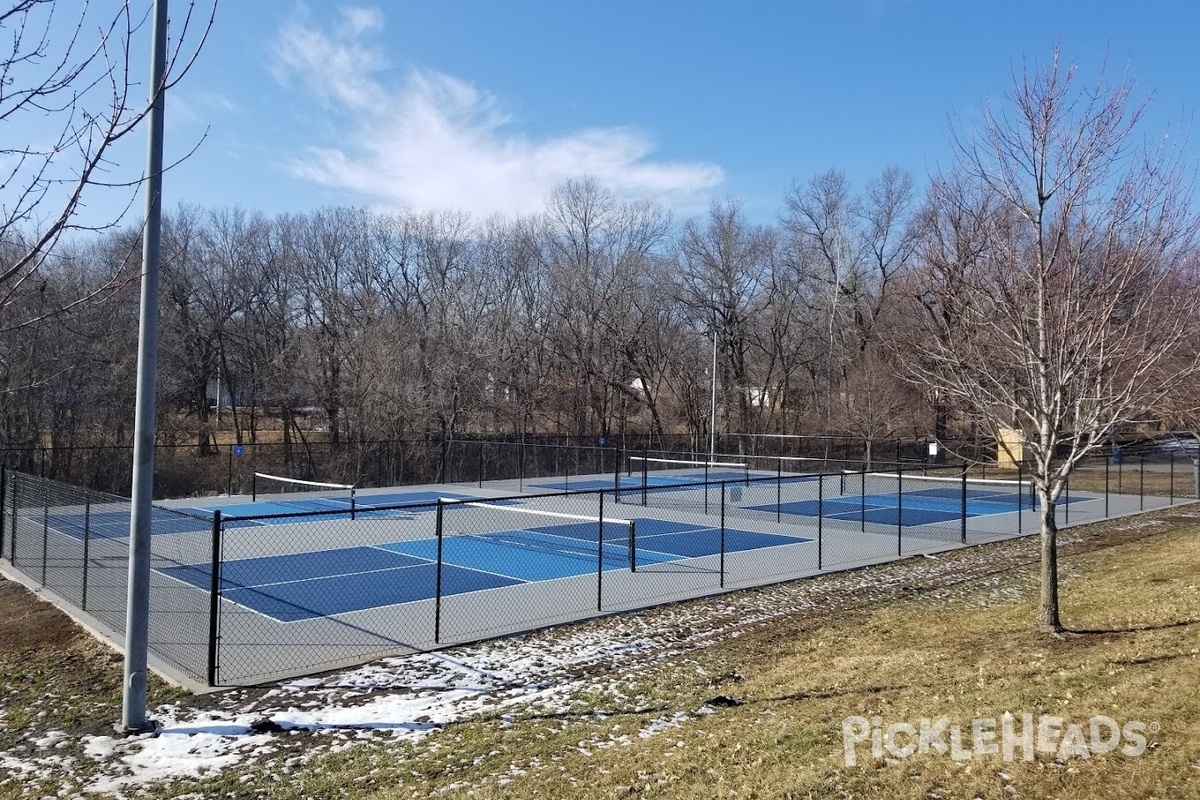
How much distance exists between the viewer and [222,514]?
53.6ft

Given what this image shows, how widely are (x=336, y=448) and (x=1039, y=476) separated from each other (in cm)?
3000

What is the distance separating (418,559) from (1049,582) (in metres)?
11.3

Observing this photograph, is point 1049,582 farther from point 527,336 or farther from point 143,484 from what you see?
point 527,336

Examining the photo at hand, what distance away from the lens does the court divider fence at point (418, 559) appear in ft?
33.5

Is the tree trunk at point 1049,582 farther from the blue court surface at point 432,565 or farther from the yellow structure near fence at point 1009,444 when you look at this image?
the blue court surface at point 432,565

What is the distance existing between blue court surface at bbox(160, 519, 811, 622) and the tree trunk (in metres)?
7.59

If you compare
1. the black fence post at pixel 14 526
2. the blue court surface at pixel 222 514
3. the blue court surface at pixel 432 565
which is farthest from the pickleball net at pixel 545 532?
the black fence post at pixel 14 526

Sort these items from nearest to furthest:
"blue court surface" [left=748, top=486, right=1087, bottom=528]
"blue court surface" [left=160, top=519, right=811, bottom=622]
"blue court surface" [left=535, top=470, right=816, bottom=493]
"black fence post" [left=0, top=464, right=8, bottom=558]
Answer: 1. "blue court surface" [left=160, top=519, right=811, bottom=622]
2. "black fence post" [left=0, top=464, right=8, bottom=558]
3. "blue court surface" [left=748, top=486, right=1087, bottom=528]
4. "blue court surface" [left=535, top=470, right=816, bottom=493]

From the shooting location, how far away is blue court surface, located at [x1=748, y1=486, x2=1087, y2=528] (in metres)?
23.3

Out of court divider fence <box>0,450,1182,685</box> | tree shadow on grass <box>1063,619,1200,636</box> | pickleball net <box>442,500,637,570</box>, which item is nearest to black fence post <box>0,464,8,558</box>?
court divider fence <box>0,450,1182,685</box>

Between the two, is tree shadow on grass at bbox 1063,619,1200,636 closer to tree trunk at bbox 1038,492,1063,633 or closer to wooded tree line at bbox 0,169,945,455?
tree trunk at bbox 1038,492,1063,633

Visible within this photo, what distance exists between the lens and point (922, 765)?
5.04 m

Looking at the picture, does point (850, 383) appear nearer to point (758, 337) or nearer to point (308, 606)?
point (758, 337)

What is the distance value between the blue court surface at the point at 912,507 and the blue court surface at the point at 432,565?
4.36 meters
